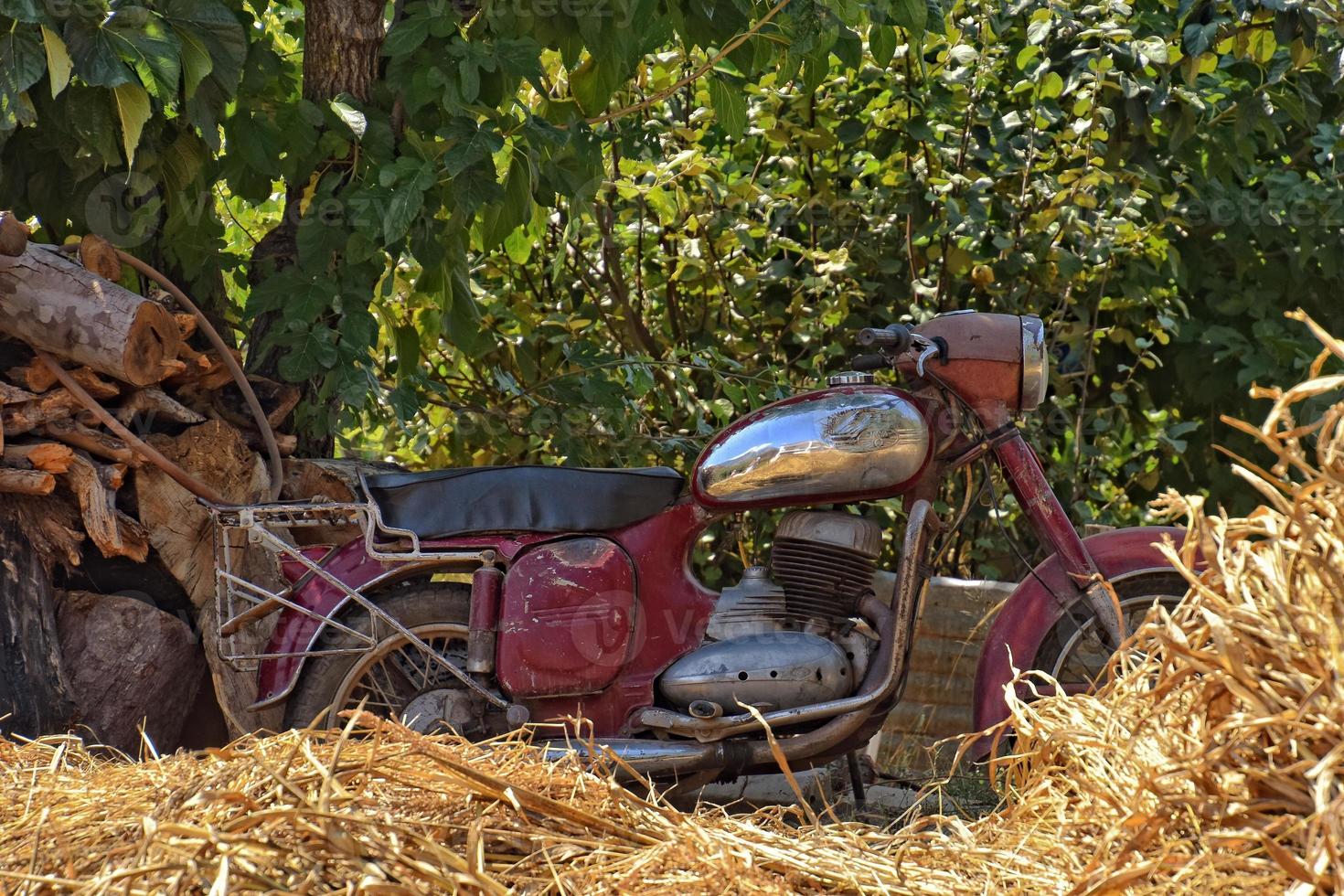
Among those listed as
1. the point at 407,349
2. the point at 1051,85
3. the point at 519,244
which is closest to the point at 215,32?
the point at 407,349

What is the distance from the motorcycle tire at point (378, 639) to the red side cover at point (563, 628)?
145 mm

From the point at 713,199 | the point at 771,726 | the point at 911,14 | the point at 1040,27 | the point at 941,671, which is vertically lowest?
the point at 941,671

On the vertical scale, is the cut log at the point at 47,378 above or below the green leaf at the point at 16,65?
below

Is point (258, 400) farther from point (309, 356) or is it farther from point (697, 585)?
point (697, 585)

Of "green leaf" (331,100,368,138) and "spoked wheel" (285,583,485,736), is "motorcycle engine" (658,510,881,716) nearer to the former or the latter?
"spoked wheel" (285,583,485,736)

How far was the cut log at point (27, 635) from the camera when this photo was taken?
3.50 metres

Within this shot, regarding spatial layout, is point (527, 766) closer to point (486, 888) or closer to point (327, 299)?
point (486, 888)

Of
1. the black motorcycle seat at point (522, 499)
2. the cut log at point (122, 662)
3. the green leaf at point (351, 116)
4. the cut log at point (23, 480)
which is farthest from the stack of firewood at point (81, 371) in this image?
the green leaf at point (351, 116)

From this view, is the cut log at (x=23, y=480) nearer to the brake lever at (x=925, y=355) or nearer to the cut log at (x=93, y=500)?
the cut log at (x=93, y=500)

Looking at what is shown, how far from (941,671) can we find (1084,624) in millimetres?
1222

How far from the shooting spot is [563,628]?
352 centimetres

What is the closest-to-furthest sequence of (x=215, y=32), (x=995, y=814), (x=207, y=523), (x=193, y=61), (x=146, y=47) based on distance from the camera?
(x=995, y=814), (x=146, y=47), (x=193, y=61), (x=215, y=32), (x=207, y=523)

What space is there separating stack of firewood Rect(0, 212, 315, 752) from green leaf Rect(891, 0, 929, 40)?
2084mm

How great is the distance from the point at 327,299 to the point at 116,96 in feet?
2.46
